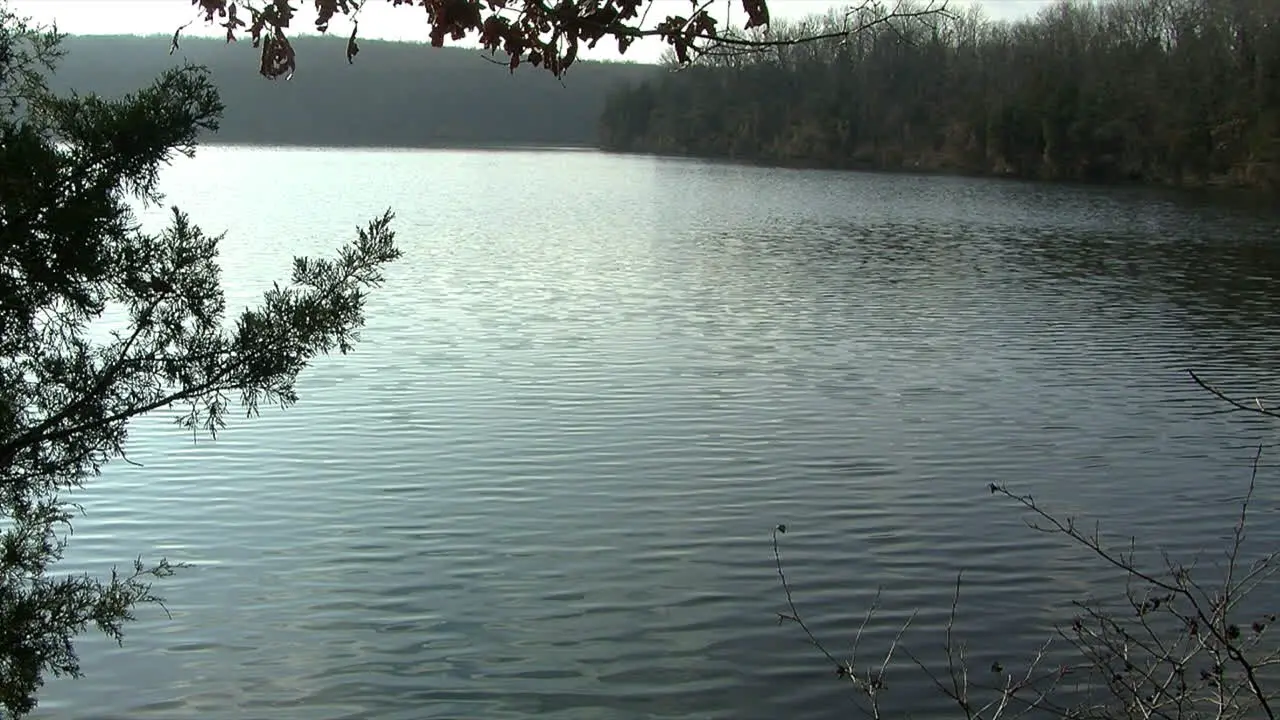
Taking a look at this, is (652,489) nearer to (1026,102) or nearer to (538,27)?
(538,27)

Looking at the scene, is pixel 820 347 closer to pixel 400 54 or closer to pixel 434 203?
pixel 434 203

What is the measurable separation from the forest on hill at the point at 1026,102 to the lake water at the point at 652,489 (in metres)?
22.6

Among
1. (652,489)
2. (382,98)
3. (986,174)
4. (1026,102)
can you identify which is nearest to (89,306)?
(652,489)

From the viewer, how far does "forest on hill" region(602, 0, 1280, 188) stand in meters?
65.6

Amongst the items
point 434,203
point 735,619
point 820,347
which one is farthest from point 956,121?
point 735,619

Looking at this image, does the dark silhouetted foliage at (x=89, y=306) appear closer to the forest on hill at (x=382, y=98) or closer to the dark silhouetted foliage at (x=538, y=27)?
the dark silhouetted foliage at (x=538, y=27)

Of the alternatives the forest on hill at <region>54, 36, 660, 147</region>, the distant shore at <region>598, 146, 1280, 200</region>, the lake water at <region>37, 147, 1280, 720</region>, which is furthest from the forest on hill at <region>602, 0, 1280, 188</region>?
the forest on hill at <region>54, 36, 660, 147</region>

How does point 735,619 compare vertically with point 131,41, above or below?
below

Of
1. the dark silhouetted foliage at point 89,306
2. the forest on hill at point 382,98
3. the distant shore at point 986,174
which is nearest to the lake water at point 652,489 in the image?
the dark silhouetted foliage at point 89,306

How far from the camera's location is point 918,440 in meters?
13.1

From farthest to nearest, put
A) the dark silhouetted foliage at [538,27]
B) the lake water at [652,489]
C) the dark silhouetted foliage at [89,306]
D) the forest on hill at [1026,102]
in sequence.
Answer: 1. the forest on hill at [1026,102]
2. the lake water at [652,489]
3. the dark silhouetted foliage at [89,306]
4. the dark silhouetted foliage at [538,27]

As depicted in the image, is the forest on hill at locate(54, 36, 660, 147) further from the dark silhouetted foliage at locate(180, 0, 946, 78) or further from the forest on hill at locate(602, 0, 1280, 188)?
the dark silhouetted foliage at locate(180, 0, 946, 78)

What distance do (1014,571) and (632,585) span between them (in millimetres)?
2773

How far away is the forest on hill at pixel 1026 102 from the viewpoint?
215 ft
